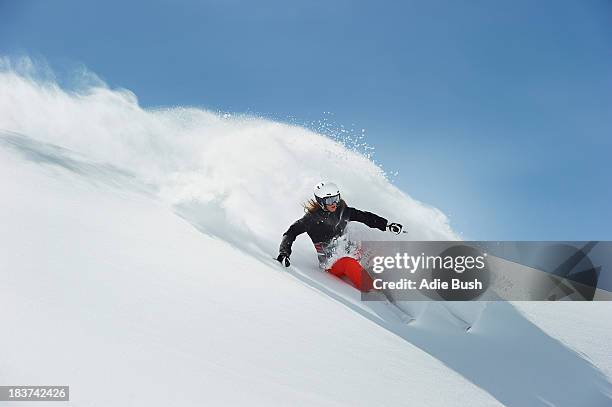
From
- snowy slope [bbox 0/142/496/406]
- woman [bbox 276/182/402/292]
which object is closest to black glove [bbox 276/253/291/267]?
woman [bbox 276/182/402/292]

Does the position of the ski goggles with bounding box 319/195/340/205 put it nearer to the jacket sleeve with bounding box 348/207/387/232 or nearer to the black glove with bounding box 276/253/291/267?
the jacket sleeve with bounding box 348/207/387/232

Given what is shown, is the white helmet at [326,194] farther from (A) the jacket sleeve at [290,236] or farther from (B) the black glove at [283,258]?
(B) the black glove at [283,258]

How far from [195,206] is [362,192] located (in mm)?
4758

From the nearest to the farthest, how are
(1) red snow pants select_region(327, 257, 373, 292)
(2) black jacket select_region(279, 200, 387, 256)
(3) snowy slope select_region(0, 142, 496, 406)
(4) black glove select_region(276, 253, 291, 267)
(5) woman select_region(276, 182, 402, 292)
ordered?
(3) snowy slope select_region(0, 142, 496, 406), (4) black glove select_region(276, 253, 291, 267), (1) red snow pants select_region(327, 257, 373, 292), (5) woman select_region(276, 182, 402, 292), (2) black jacket select_region(279, 200, 387, 256)

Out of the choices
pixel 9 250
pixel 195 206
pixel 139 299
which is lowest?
pixel 139 299

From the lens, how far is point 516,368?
209 inches

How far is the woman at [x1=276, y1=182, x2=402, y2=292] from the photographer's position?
677 cm

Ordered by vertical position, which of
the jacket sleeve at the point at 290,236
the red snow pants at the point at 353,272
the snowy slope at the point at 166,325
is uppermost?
the jacket sleeve at the point at 290,236

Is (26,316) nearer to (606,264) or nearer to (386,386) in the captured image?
(386,386)

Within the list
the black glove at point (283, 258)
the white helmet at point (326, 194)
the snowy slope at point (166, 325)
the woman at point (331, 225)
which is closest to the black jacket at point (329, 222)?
the woman at point (331, 225)

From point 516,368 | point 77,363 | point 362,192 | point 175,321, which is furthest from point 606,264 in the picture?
point 77,363

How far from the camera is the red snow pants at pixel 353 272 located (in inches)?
258

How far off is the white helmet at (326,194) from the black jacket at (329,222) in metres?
0.19

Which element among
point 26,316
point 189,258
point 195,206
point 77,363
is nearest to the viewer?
point 77,363
